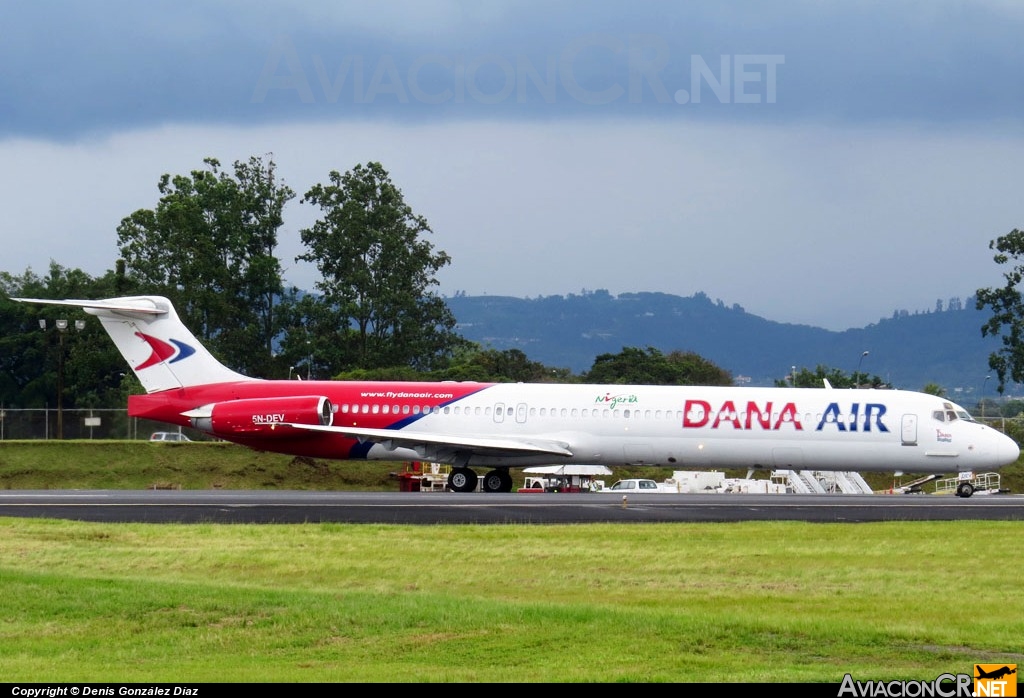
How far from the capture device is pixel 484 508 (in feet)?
107

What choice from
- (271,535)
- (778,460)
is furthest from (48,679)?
(778,460)

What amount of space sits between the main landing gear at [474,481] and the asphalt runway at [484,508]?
15.9 feet

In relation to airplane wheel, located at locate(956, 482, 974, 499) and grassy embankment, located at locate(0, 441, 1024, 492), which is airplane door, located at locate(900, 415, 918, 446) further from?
grassy embankment, located at locate(0, 441, 1024, 492)

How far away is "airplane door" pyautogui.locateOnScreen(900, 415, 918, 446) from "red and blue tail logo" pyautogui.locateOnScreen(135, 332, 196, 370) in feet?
73.0

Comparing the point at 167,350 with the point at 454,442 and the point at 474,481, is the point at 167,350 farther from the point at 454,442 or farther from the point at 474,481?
the point at 474,481

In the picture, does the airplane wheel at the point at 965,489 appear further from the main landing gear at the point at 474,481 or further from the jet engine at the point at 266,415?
the jet engine at the point at 266,415

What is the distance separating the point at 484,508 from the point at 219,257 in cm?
7640

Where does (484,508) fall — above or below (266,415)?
below

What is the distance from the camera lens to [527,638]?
15.2 meters

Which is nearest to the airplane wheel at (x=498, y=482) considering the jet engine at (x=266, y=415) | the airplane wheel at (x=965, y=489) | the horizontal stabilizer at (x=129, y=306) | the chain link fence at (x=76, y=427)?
the jet engine at (x=266, y=415)

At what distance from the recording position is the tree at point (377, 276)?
104 m

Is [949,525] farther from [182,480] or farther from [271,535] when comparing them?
[182,480]

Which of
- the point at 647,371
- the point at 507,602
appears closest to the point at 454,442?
the point at 507,602

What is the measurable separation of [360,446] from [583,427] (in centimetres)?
706
